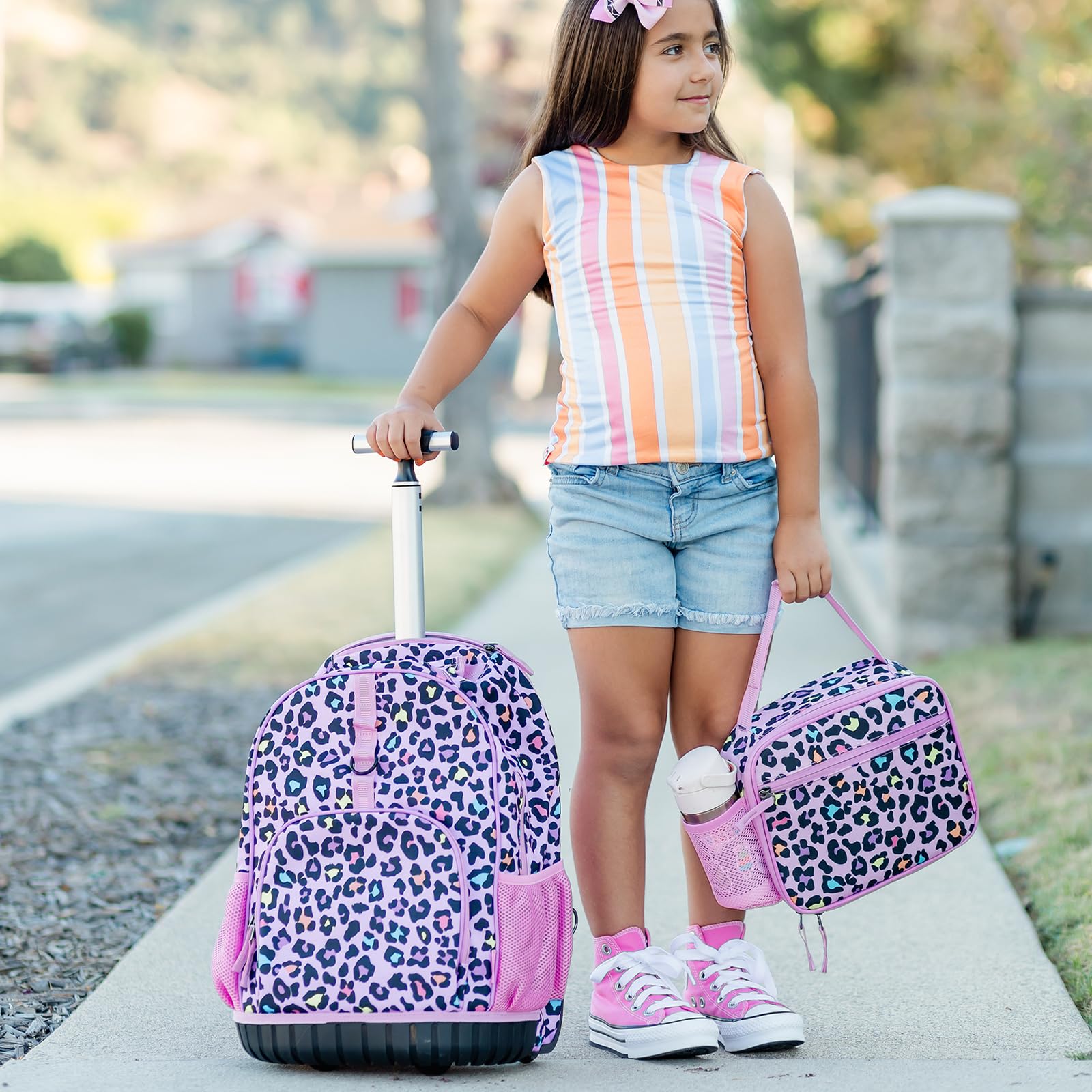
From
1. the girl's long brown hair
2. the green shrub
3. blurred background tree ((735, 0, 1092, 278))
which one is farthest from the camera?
the green shrub

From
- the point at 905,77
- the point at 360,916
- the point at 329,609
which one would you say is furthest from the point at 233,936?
the point at 905,77

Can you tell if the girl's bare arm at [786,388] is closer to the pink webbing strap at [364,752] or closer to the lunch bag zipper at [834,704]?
the lunch bag zipper at [834,704]

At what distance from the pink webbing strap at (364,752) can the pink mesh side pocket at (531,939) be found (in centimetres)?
24

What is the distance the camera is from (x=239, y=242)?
4491 cm

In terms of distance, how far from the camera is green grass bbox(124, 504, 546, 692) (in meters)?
6.52

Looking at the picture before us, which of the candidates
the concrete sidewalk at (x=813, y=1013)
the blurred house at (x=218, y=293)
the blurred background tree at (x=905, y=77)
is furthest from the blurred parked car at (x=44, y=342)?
the concrete sidewalk at (x=813, y=1013)

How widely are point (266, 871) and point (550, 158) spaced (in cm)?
125

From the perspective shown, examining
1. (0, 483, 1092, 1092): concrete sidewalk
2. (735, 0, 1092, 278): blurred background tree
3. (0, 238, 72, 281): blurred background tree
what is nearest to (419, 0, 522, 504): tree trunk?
(735, 0, 1092, 278): blurred background tree

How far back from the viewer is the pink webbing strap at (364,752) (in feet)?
8.27

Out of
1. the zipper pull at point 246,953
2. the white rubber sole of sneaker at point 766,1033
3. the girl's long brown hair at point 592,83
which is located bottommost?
the white rubber sole of sneaker at point 766,1033

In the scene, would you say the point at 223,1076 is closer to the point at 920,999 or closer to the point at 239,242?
the point at 920,999

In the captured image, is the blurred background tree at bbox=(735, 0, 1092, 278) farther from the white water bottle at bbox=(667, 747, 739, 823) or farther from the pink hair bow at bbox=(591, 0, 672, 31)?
the white water bottle at bbox=(667, 747, 739, 823)

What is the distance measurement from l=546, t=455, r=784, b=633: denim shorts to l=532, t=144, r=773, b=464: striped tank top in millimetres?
40

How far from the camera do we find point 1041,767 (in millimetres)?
4391
